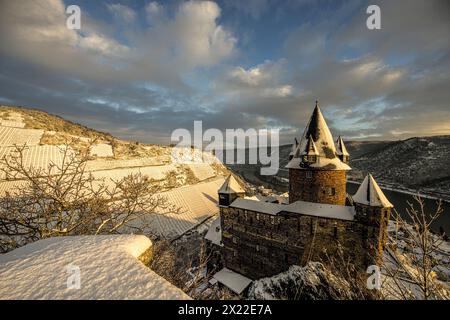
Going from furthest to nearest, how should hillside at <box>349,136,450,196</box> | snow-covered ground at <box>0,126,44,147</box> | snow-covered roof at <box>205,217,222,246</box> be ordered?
hillside at <box>349,136,450,196</box> → snow-covered ground at <box>0,126,44,147</box> → snow-covered roof at <box>205,217,222,246</box>

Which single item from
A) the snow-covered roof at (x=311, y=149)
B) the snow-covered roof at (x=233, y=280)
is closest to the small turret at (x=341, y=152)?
the snow-covered roof at (x=311, y=149)

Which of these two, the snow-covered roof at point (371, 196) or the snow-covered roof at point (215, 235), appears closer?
the snow-covered roof at point (371, 196)

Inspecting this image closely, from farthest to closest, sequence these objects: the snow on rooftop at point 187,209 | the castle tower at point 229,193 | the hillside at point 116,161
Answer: the hillside at point 116,161, the snow on rooftop at point 187,209, the castle tower at point 229,193

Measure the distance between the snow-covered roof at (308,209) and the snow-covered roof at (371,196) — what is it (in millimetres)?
1276

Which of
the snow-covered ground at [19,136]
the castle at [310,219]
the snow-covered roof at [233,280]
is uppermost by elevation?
the snow-covered ground at [19,136]

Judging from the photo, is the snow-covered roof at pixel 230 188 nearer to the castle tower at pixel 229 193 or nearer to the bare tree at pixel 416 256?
the castle tower at pixel 229 193

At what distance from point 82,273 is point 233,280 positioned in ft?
53.2

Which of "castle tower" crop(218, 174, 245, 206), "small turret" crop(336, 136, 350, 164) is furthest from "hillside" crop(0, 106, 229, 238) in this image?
"small turret" crop(336, 136, 350, 164)

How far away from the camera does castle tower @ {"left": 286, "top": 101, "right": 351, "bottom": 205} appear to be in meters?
13.6

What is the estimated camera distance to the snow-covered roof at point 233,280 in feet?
49.6

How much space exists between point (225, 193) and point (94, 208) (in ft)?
38.1

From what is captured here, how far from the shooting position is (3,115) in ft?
93.1

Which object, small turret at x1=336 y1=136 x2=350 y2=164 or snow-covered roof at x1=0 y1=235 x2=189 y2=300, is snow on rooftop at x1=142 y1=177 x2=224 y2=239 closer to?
small turret at x1=336 y1=136 x2=350 y2=164
